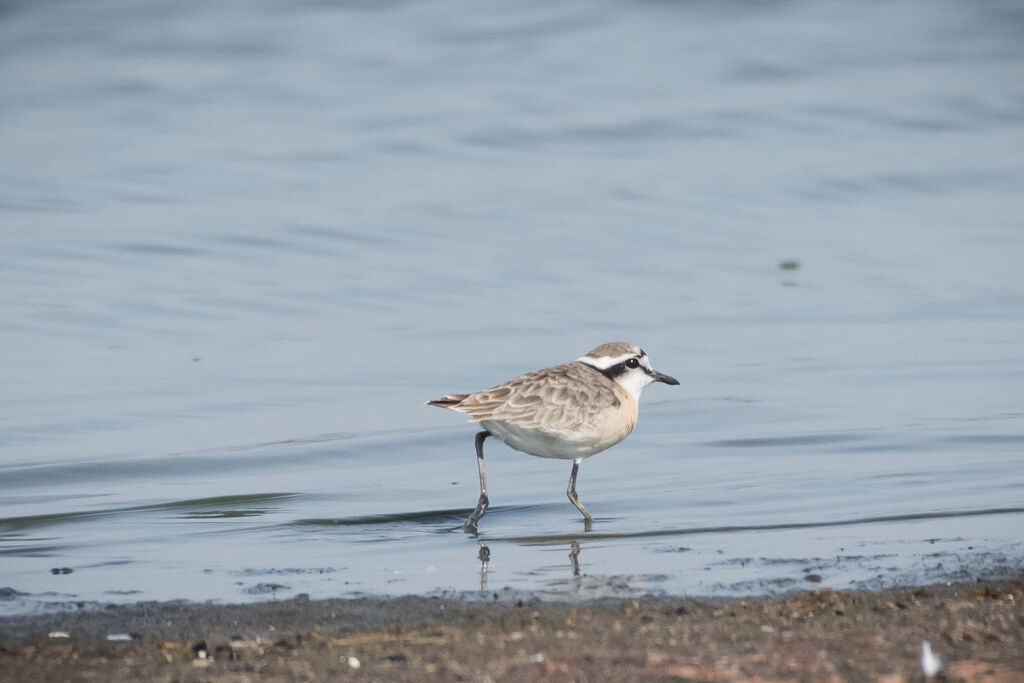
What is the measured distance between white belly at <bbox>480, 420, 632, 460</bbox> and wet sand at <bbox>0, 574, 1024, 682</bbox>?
2824mm

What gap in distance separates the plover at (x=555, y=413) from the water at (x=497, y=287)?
0.49 metres

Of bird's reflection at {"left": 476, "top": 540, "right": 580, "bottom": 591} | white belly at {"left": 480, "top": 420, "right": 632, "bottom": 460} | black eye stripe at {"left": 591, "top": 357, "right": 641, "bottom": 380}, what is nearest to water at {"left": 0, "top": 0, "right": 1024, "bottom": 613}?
bird's reflection at {"left": 476, "top": 540, "right": 580, "bottom": 591}

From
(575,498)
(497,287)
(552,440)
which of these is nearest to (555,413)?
(552,440)

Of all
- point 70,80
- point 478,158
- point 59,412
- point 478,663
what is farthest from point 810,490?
point 70,80

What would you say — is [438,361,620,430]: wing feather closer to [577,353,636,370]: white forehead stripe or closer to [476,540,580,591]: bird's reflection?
[577,353,636,370]: white forehead stripe

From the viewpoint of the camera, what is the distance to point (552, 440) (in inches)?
391

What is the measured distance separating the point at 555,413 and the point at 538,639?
12.5 ft

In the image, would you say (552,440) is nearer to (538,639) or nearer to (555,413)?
(555,413)

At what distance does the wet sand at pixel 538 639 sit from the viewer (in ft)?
18.4

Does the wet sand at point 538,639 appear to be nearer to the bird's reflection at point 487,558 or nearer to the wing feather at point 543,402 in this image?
the bird's reflection at point 487,558

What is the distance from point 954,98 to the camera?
1178 inches

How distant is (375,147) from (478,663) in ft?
66.3

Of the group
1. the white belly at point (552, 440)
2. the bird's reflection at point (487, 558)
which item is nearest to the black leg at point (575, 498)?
the white belly at point (552, 440)

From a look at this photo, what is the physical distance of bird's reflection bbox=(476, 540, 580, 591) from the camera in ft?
26.0
